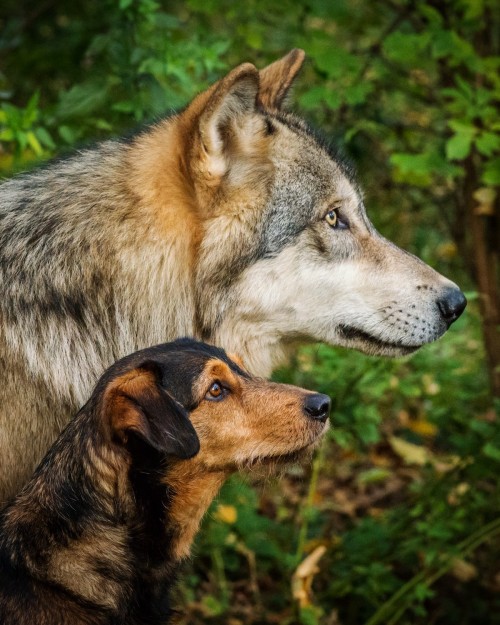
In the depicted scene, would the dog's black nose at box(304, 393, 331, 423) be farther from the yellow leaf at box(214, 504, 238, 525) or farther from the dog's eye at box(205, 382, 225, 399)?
the yellow leaf at box(214, 504, 238, 525)

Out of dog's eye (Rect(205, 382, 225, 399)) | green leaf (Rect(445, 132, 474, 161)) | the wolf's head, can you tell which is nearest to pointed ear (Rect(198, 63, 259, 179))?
the wolf's head

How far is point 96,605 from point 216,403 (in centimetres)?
91

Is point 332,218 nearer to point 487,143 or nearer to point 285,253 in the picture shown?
point 285,253

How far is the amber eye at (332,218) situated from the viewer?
14.4 feet

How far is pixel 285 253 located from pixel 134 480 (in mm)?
1266

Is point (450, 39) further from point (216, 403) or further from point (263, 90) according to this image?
point (216, 403)

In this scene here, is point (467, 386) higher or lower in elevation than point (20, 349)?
lower

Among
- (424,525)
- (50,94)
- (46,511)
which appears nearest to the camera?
(46,511)

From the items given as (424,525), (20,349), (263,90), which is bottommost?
(424,525)

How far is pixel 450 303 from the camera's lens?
440 centimetres

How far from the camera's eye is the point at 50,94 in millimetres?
8461

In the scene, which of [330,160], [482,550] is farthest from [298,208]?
[482,550]

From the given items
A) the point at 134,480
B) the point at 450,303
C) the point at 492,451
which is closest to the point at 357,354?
the point at 492,451

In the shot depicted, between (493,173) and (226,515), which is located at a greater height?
(493,173)
